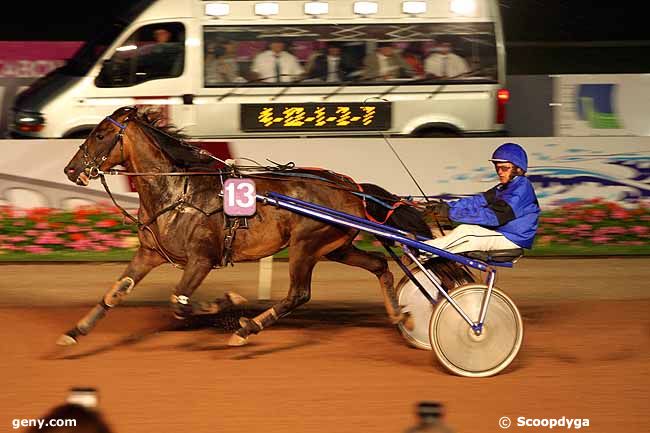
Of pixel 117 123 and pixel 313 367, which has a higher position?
pixel 117 123

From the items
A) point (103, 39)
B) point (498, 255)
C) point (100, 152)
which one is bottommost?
point (498, 255)

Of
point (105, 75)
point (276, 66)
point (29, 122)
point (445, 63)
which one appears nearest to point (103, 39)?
point (105, 75)

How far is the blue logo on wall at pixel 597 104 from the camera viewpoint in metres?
16.2

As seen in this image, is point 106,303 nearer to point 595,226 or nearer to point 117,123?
point 117,123

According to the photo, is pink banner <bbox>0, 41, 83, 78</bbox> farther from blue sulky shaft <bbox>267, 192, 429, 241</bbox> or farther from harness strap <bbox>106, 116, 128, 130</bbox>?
blue sulky shaft <bbox>267, 192, 429, 241</bbox>

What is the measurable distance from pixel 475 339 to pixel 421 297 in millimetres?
1068

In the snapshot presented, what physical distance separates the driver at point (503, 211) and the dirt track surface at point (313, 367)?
89cm

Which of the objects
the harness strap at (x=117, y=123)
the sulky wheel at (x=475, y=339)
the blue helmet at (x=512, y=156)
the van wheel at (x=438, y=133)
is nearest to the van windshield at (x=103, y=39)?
the van wheel at (x=438, y=133)

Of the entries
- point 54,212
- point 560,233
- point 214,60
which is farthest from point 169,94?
point 560,233

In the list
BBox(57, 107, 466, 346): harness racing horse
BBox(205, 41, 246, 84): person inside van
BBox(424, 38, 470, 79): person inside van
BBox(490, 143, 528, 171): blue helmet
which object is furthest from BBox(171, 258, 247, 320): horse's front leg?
BBox(424, 38, 470, 79): person inside van

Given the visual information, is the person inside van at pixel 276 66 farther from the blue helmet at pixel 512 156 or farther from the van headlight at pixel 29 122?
the blue helmet at pixel 512 156

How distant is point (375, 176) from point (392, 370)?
218 inches

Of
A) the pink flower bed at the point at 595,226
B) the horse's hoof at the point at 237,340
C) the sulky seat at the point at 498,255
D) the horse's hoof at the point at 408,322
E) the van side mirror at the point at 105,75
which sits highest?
the van side mirror at the point at 105,75

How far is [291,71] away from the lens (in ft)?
48.1
